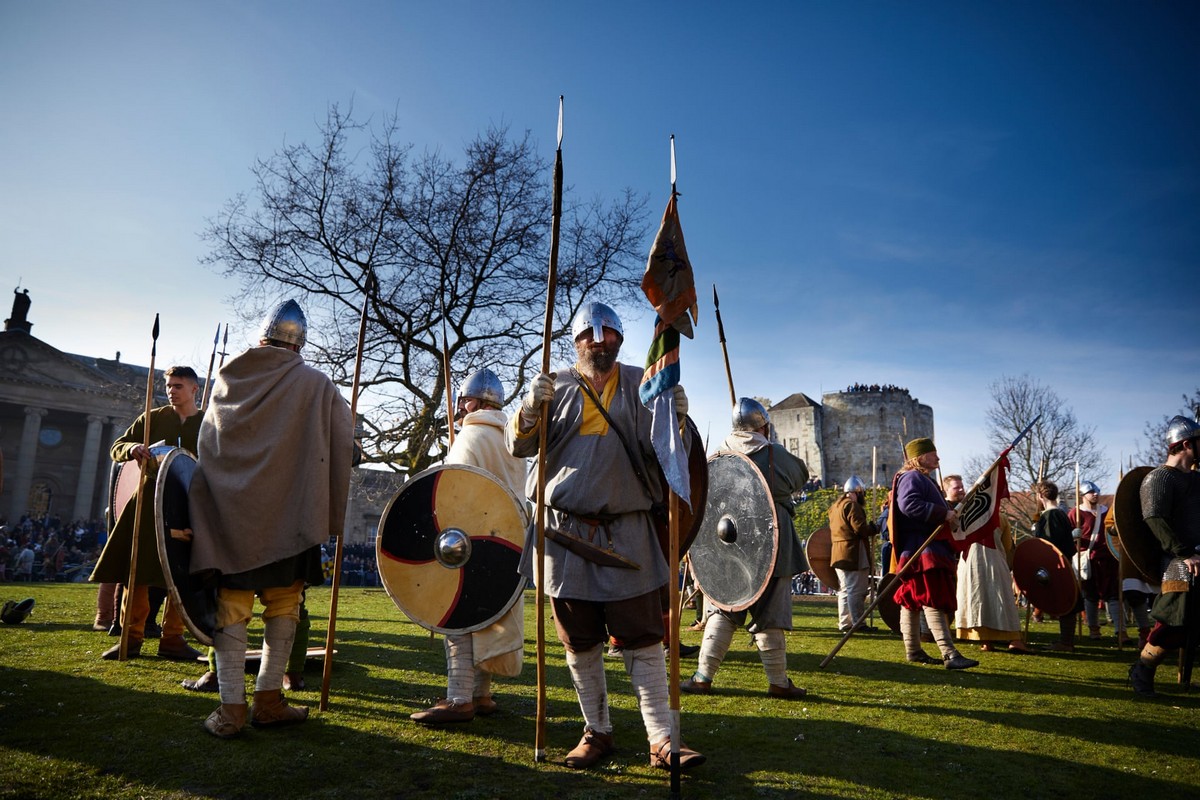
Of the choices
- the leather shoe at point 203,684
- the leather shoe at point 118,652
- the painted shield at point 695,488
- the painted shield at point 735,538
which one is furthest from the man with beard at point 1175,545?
the leather shoe at point 118,652

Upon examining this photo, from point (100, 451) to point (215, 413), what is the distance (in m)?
47.3

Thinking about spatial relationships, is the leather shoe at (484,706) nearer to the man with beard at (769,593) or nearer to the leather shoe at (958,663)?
the man with beard at (769,593)

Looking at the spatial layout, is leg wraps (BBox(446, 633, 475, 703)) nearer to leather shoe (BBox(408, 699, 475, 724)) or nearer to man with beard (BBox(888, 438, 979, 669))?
leather shoe (BBox(408, 699, 475, 724))

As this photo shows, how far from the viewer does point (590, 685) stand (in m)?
3.25

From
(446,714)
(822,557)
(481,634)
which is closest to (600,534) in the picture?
(481,634)

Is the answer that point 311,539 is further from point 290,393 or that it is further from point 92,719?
point 92,719

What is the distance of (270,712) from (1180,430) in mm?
6222

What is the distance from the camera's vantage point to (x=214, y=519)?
348cm

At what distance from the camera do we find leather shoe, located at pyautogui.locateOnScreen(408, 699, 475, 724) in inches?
141

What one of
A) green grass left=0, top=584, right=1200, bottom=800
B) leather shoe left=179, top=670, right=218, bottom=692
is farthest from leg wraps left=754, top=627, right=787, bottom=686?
leather shoe left=179, top=670, right=218, bottom=692

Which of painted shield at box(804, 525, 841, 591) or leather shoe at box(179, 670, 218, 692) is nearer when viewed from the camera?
leather shoe at box(179, 670, 218, 692)

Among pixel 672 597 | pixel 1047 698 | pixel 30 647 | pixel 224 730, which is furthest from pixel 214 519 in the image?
pixel 1047 698

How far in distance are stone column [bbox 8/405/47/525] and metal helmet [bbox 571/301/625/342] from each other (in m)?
44.7

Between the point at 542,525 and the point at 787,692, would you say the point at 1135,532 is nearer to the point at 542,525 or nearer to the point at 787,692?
the point at 787,692
